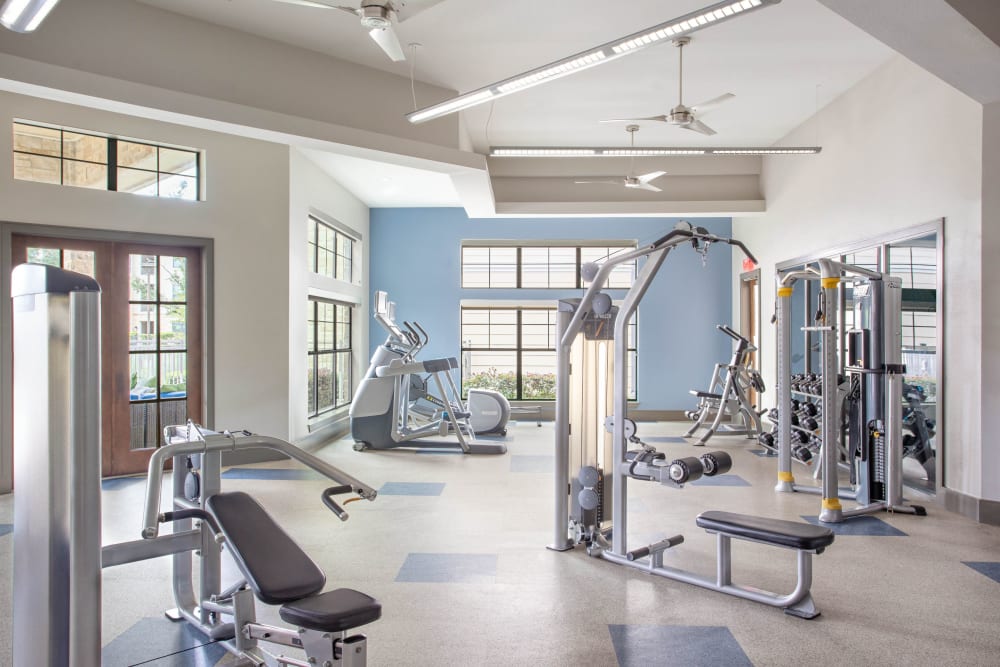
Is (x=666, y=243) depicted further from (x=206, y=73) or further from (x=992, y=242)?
(x=206, y=73)

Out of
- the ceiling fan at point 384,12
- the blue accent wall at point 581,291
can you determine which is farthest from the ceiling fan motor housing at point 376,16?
the blue accent wall at point 581,291

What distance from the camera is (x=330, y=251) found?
819 cm

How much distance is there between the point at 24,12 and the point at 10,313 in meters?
2.90

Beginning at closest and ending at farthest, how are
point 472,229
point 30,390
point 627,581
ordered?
point 30,390, point 627,581, point 472,229

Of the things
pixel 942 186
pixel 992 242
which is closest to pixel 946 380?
pixel 992 242

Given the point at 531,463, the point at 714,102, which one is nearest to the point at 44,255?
the point at 531,463

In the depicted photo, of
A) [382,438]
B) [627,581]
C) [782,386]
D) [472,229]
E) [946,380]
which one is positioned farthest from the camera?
[472,229]

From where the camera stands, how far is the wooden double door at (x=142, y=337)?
5.54m

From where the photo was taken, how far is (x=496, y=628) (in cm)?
281

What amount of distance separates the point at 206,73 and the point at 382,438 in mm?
4074

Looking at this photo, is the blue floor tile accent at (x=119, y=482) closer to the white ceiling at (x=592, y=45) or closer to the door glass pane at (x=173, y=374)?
the door glass pane at (x=173, y=374)

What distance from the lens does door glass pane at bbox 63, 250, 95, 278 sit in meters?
5.36

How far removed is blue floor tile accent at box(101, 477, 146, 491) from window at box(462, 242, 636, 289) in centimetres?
532

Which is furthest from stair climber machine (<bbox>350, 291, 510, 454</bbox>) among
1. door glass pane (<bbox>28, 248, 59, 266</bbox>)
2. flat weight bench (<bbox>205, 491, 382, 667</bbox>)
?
flat weight bench (<bbox>205, 491, 382, 667</bbox>)
